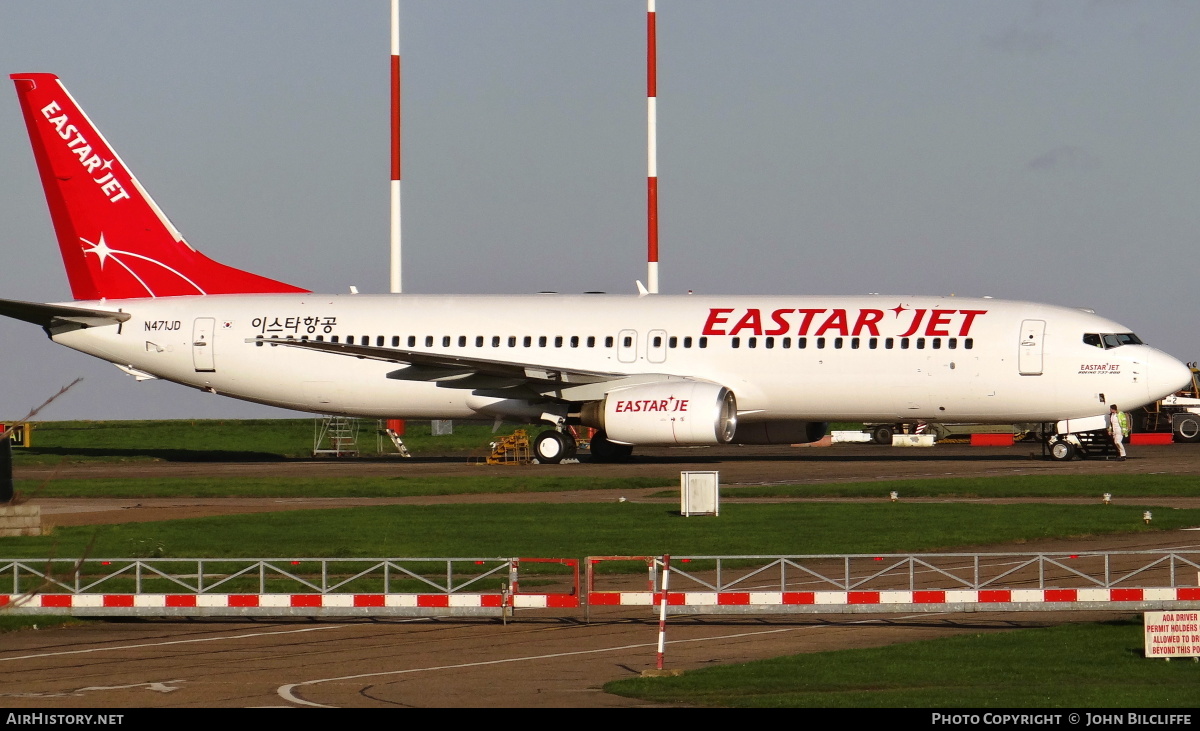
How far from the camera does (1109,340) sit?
39.2 metres

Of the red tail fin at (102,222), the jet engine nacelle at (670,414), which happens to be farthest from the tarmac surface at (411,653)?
the red tail fin at (102,222)

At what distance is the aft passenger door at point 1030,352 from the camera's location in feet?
127

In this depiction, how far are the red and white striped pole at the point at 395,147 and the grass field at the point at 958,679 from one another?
41.9 meters

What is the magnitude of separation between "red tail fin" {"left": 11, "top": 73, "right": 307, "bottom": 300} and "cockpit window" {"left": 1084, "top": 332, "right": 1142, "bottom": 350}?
21.6 metres

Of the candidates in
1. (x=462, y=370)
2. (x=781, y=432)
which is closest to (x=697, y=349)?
(x=781, y=432)

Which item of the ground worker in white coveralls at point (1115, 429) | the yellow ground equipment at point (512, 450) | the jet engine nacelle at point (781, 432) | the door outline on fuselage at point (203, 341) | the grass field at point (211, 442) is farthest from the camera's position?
the grass field at point (211, 442)

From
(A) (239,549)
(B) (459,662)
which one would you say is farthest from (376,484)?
(B) (459,662)

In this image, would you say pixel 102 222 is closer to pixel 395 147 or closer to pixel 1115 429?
pixel 395 147

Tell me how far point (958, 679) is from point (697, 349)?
27154 millimetres

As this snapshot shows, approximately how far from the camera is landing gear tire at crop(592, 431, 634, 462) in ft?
143

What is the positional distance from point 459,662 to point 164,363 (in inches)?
1200

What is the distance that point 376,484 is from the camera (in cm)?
3600

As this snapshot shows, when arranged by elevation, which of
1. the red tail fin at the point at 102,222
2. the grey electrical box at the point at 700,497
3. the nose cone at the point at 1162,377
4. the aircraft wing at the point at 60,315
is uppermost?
the red tail fin at the point at 102,222

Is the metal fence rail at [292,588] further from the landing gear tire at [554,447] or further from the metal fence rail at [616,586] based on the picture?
the landing gear tire at [554,447]
